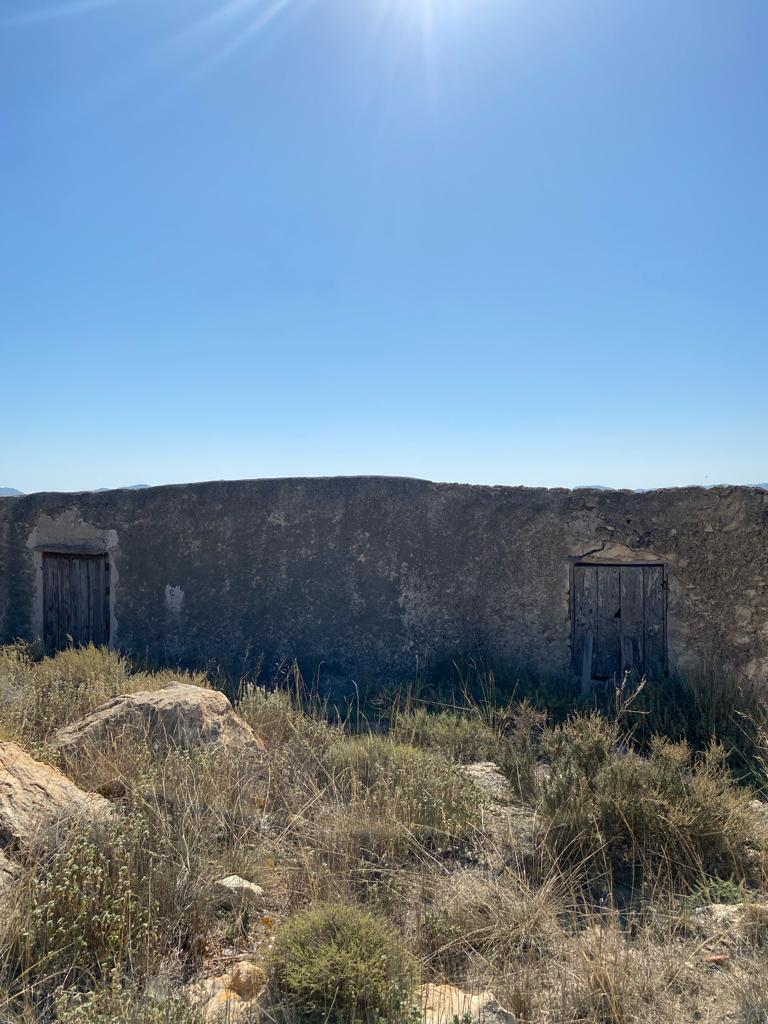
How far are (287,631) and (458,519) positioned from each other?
1.92m

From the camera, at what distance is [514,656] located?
6758 millimetres

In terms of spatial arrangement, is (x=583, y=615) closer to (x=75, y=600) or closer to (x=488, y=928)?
(x=488, y=928)

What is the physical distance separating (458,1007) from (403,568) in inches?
179

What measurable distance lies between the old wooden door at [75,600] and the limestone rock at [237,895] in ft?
17.3

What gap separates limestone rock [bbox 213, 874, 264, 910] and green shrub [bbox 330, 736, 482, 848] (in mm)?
797

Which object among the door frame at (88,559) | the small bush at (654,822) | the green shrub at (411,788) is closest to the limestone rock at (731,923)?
the small bush at (654,822)

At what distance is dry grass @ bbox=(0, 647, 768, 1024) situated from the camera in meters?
2.57

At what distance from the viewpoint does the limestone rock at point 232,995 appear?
2469 millimetres

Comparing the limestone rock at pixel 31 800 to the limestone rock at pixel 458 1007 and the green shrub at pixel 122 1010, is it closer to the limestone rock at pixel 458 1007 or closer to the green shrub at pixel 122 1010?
the green shrub at pixel 122 1010

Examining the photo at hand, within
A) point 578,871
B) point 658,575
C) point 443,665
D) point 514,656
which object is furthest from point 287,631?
point 578,871

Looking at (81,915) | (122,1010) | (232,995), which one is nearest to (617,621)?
(232,995)

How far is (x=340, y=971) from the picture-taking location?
250 cm

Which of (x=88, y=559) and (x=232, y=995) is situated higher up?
(x=88, y=559)

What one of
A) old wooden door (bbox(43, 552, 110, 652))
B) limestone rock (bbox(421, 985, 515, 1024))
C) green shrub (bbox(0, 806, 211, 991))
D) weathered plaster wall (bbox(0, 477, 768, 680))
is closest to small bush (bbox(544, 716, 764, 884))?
limestone rock (bbox(421, 985, 515, 1024))
